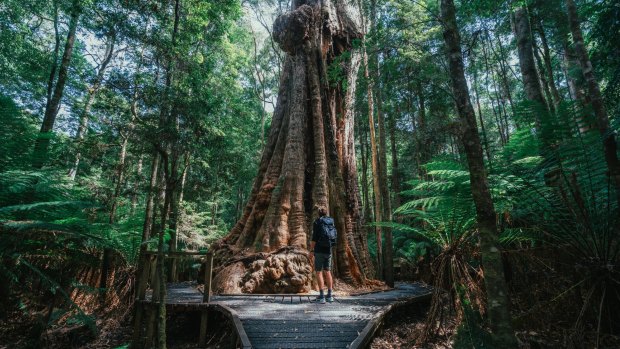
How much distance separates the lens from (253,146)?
22766mm

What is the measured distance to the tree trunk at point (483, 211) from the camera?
2.82m

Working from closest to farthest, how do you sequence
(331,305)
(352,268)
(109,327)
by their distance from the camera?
(331,305)
(109,327)
(352,268)

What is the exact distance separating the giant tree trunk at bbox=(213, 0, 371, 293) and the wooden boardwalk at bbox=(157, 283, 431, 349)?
915mm

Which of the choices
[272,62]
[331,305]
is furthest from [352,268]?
[272,62]

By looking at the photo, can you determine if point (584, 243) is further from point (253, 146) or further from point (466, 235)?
point (253, 146)

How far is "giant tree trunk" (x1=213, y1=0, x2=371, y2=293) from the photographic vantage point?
21.6ft

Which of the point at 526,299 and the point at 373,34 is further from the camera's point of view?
the point at 373,34

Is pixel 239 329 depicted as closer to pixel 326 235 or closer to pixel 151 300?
pixel 151 300

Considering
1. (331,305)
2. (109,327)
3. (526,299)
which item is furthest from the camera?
(109,327)

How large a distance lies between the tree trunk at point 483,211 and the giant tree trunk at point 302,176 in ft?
6.50

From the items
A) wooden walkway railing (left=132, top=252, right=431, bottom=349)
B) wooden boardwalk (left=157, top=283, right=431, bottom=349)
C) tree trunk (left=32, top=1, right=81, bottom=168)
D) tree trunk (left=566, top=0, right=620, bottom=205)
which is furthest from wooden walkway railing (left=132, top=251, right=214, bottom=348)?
tree trunk (left=566, top=0, right=620, bottom=205)

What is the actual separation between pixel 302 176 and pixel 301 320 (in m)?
4.29

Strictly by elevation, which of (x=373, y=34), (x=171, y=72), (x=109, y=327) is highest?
(x=171, y=72)

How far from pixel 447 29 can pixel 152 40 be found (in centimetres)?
723
